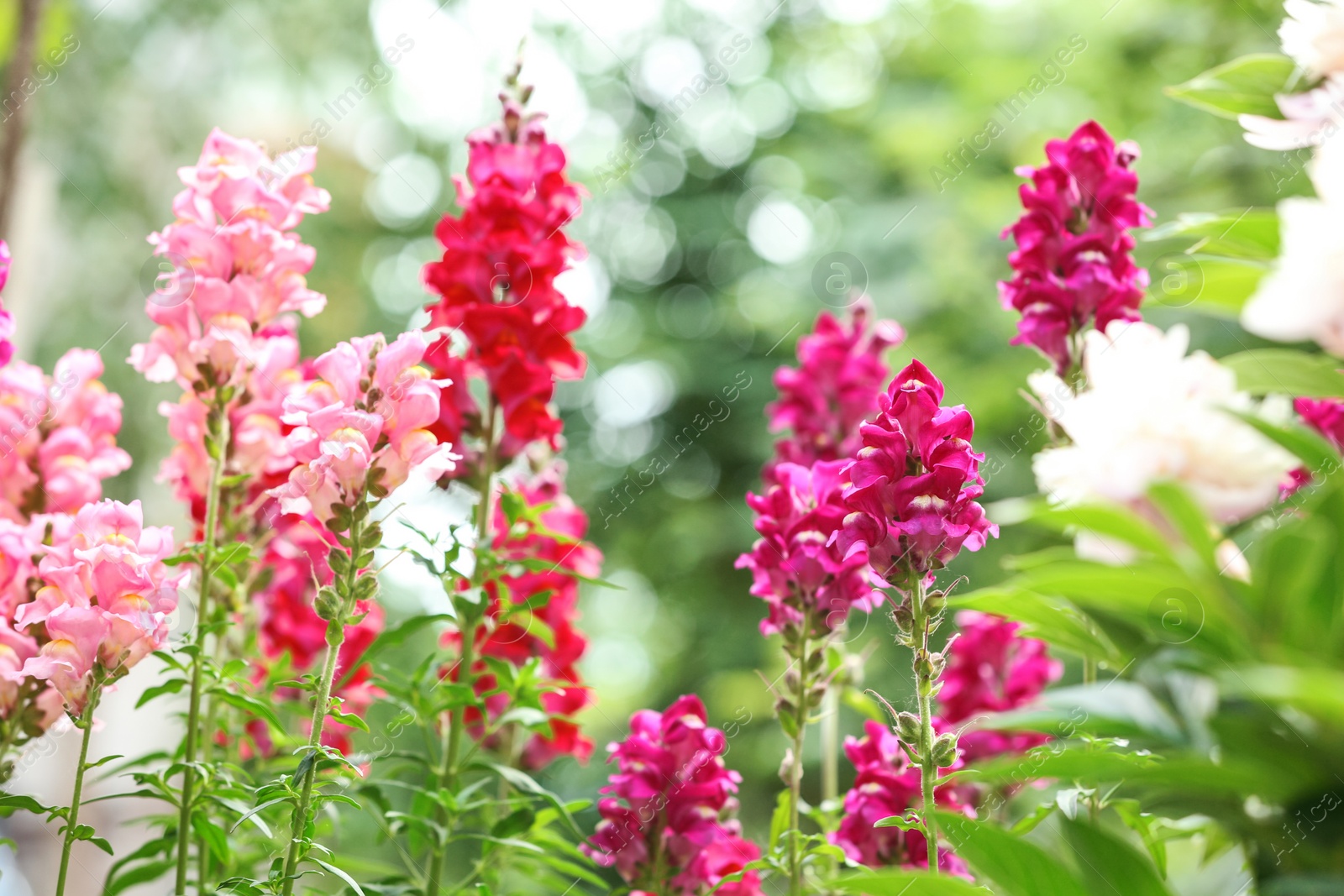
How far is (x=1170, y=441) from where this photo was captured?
0.69 metres

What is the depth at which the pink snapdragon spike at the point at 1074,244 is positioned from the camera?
1.37 metres

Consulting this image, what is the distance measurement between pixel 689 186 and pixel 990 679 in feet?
22.2

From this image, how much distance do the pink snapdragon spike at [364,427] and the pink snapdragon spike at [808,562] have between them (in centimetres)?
42

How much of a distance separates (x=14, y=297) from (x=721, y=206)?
219 inches

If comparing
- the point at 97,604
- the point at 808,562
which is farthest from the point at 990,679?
the point at 97,604

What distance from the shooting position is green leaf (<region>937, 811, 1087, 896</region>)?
2.34 feet

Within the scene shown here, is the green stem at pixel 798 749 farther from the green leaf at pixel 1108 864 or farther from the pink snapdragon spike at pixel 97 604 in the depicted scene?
the pink snapdragon spike at pixel 97 604

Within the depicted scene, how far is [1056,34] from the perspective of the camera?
21.1ft

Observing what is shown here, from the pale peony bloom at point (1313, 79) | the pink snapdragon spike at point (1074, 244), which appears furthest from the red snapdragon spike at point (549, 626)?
the pale peony bloom at point (1313, 79)

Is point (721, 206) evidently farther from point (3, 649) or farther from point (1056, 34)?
point (3, 649)

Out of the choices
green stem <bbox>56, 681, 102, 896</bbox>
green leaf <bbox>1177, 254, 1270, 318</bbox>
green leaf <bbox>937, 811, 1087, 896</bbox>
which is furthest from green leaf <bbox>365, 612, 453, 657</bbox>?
green leaf <bbox>1177, 254, 1270, 318</bbox>

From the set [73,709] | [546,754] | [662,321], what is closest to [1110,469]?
[73,709]

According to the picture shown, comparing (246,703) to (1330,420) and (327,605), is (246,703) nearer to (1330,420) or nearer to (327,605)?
(327,605)

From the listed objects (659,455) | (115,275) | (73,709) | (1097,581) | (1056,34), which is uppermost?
(1056,34)
